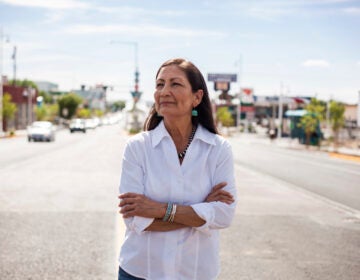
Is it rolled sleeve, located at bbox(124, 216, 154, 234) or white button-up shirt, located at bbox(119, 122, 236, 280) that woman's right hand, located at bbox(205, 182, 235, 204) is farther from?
rolled sleeve, located at bbox(124, 216, 154, 234)

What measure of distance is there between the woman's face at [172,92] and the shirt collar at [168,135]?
0.26ft

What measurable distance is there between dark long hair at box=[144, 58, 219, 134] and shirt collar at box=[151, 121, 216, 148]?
0.24ft

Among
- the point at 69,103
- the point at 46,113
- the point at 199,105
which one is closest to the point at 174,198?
the point at 199,105

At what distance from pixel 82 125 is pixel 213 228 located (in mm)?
64072

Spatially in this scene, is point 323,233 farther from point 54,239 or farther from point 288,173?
point 288,173

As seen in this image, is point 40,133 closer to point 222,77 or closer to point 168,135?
point 168,135

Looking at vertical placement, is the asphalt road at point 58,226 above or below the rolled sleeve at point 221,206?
below

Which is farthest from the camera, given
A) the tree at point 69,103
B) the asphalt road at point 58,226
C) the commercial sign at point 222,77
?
the tree at point 69,103

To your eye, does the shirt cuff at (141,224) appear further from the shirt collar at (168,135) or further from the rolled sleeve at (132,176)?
the shirt collar at (168,135)

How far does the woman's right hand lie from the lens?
2.88 meters

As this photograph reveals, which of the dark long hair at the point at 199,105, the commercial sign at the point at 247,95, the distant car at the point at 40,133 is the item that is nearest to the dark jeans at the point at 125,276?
the dark long hair at the point at 199,105

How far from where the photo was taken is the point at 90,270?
5832mm

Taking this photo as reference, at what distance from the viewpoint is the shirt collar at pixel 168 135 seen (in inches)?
112

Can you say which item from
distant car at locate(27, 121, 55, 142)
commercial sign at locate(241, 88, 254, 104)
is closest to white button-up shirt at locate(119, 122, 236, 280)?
distant car at locate(27, 121, 55, 142)
